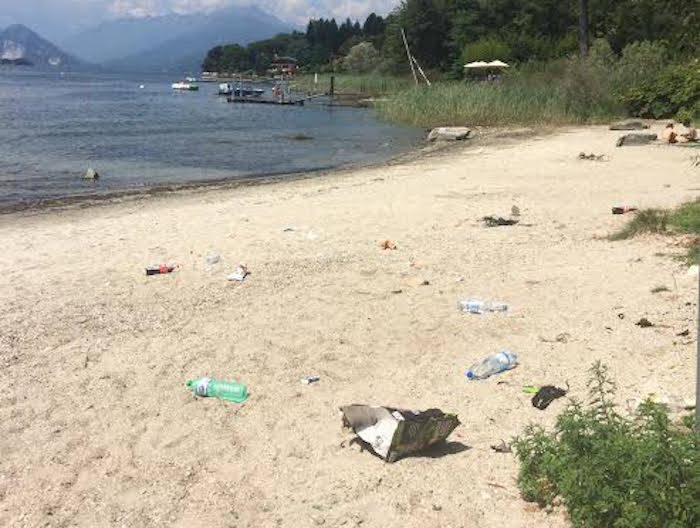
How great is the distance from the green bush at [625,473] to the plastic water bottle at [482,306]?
2.89 metres

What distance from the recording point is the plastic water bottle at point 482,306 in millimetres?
6352

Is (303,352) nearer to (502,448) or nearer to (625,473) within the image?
(502,448)

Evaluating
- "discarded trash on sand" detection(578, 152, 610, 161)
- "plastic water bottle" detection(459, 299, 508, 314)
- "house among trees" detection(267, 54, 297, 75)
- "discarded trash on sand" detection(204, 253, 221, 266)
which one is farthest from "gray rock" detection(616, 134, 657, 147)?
"house among trees" detection(267, 54, 297, 75)

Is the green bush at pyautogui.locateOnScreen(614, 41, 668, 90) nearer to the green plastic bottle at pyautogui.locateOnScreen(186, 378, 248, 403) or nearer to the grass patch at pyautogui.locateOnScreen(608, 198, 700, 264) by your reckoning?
the grass patch at pyautogui.locateOnScreen(608, 198, 700, 264)

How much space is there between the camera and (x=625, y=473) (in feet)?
9.61

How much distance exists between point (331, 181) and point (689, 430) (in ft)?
42.6

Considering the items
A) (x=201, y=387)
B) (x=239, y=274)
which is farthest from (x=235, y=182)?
(x=201, y=387)

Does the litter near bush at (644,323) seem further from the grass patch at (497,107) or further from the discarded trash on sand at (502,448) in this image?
the grass patch at (497,107)

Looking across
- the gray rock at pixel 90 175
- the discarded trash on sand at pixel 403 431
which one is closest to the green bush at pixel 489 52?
the gray rock at pixel 90 175

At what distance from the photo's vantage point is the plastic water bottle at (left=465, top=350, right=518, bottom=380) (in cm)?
509

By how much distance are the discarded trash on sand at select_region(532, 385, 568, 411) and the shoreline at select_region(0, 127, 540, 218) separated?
11473 mm

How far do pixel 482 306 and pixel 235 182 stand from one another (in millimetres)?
12348

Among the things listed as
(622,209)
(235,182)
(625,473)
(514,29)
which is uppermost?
(514,29)

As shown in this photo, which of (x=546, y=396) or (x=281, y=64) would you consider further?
(x=281, y=64)
